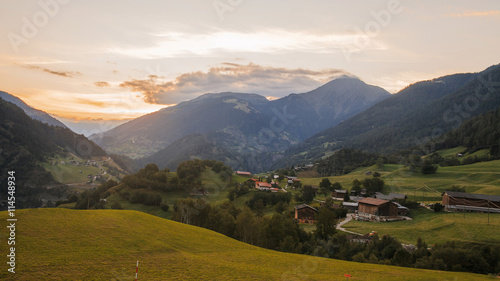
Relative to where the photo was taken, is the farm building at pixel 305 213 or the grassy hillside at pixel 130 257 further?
the farm building at pixel 305 213

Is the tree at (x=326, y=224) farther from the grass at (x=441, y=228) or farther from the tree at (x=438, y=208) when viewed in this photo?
the tree at (x=438, y=208)

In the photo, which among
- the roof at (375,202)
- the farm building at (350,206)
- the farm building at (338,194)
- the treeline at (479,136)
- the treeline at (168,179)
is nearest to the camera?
the roof at (375,202)

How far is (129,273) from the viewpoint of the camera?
23.0 m

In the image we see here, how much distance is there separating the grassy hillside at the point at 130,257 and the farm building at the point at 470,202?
5097 centimetres

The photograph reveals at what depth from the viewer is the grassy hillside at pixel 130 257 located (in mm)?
22188

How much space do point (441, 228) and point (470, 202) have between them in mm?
22916

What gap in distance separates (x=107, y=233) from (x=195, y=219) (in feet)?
138

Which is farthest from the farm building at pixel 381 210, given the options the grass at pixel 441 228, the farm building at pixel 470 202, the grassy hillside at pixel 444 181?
the grassy hillside at pixel 444 181

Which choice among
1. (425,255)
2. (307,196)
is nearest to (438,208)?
(425,255)

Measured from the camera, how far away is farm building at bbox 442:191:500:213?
7075cm

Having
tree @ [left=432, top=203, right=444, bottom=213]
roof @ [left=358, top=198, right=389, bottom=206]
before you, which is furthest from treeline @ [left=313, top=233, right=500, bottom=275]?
tree @ [left=432, top=203, right=444, bottom=213]

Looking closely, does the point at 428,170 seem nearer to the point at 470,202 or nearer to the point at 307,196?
the point at 470,202

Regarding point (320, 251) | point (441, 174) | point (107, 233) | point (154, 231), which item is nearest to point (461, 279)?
point (320, 251)

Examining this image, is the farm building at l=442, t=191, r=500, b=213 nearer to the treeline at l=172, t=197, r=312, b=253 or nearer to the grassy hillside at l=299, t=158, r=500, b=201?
the grassy hillside at l=299, t=158, r=500, b=201
